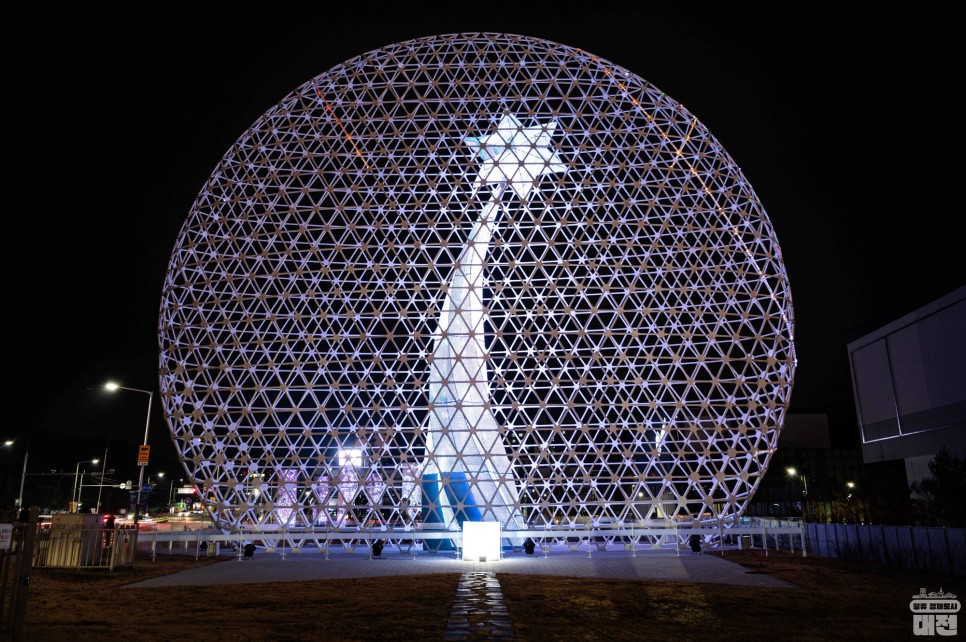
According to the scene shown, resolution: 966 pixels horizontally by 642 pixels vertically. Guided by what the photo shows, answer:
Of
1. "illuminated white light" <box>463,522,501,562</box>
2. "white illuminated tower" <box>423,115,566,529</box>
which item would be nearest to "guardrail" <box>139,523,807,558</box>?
"white illuminated tower" <box>423,115,566,529</box>

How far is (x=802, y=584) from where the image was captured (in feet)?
41.9

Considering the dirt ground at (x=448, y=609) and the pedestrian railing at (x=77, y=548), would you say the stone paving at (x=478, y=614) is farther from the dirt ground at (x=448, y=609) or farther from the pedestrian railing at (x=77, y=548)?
the pedestrian railing at (x=77, y=548)

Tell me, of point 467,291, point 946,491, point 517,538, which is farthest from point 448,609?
point 946,491

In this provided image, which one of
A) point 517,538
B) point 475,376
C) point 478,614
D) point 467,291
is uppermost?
point 467,291

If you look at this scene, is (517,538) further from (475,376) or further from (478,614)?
(478,614)

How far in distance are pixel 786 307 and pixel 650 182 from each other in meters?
5.31

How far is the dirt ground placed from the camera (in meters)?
8.19

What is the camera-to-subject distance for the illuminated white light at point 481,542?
651 inches

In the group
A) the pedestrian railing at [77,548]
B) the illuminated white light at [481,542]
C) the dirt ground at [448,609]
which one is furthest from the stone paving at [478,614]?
the pedestrian railing at [77,548]

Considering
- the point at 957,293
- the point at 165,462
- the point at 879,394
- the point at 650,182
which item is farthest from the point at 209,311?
the point at 165,462

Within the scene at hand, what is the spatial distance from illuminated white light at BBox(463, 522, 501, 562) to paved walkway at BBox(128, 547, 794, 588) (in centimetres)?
22

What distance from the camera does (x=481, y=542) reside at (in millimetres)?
16562

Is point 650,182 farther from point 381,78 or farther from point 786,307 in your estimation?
point 381,78

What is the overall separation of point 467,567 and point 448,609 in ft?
19.2
